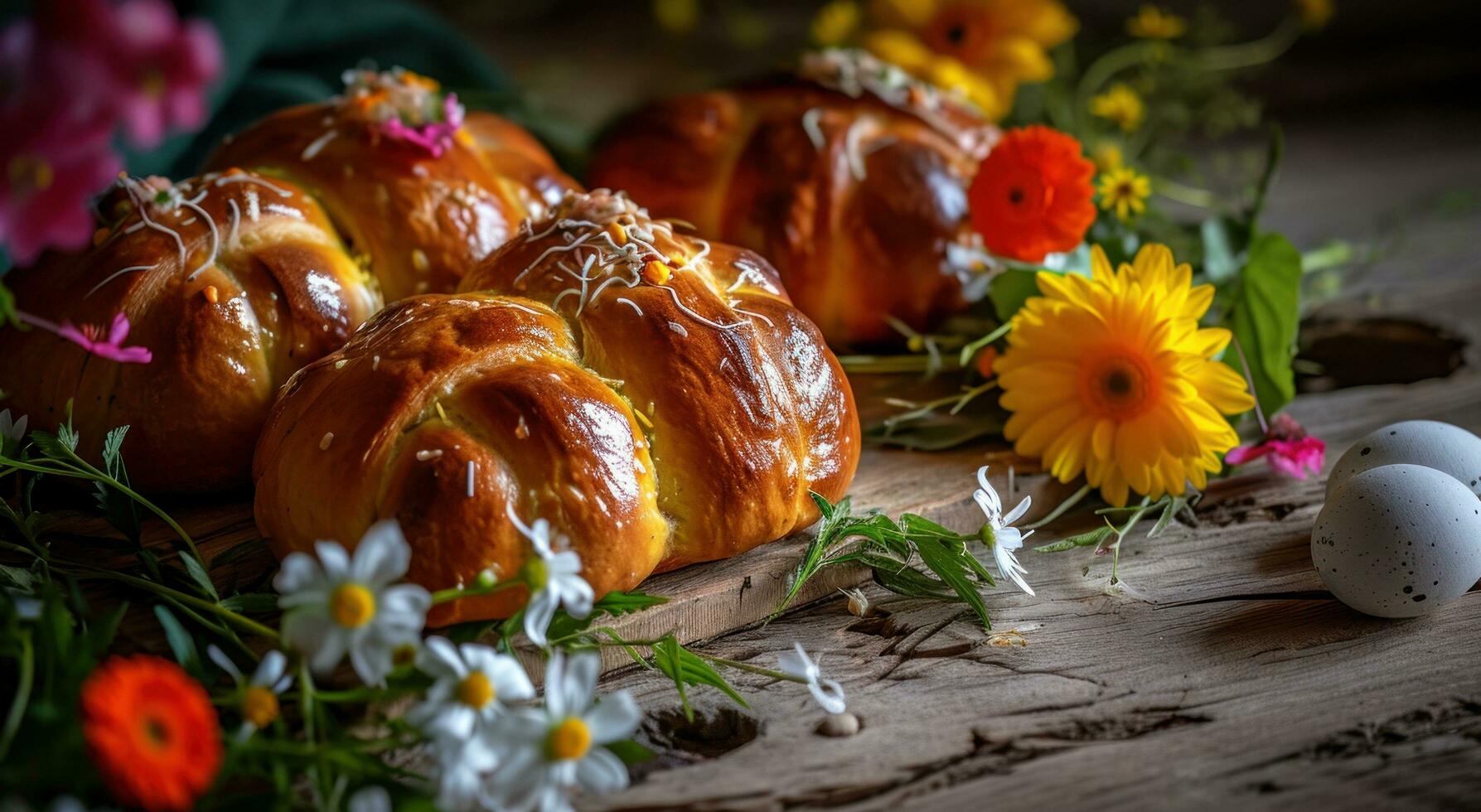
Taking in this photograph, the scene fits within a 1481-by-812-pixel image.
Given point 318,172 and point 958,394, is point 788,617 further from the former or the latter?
point 318,172

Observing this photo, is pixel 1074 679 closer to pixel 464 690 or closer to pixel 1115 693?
pixel 1115 693

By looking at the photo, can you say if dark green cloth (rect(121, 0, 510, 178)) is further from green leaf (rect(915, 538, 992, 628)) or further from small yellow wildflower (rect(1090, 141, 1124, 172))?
green leaf (rect(915, 538, 992, 628))

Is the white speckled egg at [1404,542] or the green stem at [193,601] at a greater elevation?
the white speckled egg at [1404,542]

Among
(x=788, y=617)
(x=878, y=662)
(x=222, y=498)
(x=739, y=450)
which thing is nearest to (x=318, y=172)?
(x=222, y=498)

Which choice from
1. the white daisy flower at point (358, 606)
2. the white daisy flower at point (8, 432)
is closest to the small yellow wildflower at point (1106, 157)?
the white daisy flower at point (358, 606)

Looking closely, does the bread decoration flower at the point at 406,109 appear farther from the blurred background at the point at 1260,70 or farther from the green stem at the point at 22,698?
the blurred background at the point at 1260,70

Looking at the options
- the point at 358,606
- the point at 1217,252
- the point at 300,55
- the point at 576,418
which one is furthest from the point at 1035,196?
the point at 300,55

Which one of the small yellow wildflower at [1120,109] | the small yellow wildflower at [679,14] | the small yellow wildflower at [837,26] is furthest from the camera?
the small yellow wildflower at [679,14]
